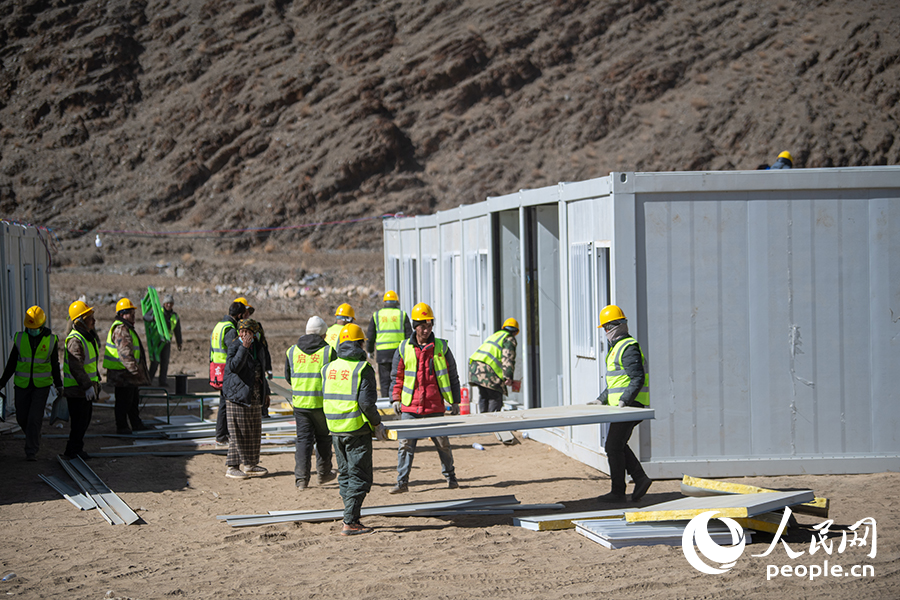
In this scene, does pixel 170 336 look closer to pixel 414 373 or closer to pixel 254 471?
pixel 254 471

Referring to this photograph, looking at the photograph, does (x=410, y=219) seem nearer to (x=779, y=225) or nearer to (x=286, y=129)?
(x=779, y=225)

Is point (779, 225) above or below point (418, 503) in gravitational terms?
above

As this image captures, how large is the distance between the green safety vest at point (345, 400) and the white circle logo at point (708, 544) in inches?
102

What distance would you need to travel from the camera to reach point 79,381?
10484mm

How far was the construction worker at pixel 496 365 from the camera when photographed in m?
11.2

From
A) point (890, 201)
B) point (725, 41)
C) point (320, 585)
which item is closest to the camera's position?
point (320, 585)

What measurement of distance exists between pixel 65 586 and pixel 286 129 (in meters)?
40.8

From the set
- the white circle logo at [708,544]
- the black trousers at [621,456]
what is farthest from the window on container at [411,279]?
the white circle logo at [708,544]

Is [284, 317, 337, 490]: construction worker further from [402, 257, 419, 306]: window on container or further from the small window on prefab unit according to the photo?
the small window on prefab unit

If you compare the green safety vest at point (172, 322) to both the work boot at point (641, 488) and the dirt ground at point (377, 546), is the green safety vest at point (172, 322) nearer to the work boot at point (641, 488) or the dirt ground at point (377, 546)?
the dirt ground at point (377, 546)

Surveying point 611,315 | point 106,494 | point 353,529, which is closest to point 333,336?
point 106,494

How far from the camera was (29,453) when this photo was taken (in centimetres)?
1052

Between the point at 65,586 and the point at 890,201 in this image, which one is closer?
the point at 65,586

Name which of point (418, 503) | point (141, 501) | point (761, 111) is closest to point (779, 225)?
point (418, 503)
